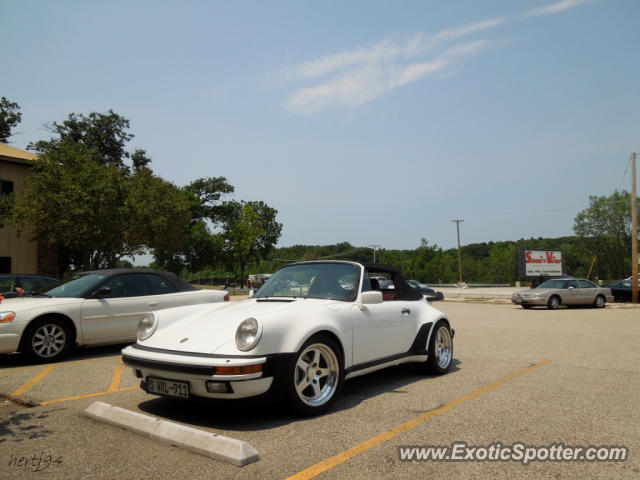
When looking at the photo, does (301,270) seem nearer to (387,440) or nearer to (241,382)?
(241,382)

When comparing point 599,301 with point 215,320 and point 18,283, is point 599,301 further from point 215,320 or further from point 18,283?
point 18,283

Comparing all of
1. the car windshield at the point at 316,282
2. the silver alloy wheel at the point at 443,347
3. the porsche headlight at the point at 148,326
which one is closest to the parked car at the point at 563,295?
the silver alloy wheel at the point at 443,347

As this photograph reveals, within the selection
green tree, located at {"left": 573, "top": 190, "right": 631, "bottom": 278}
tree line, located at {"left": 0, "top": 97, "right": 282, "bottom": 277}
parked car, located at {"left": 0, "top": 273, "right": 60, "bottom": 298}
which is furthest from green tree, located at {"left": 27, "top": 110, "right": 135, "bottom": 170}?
green tree, located at {"left": 573, "top": 190, "right": 631, "bottom": 278}

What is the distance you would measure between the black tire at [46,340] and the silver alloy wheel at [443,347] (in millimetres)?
5565

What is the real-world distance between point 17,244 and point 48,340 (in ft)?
64.7

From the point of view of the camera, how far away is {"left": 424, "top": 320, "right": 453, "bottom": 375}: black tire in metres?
6.06

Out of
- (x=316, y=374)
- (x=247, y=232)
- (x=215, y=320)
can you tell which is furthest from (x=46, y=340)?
(x=247, y=232)

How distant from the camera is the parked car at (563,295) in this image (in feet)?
68.5

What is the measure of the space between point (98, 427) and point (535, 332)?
31.8ft

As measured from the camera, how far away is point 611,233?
289ft

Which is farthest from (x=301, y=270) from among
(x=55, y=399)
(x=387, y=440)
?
(x=55, y=399)

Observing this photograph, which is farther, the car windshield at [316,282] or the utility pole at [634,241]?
the utility pole at [634,241]

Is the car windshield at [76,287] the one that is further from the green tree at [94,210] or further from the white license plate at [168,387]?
the green tree at [94,210]

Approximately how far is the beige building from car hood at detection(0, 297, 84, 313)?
1800 centimetres
